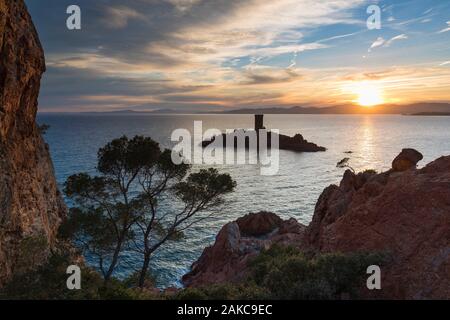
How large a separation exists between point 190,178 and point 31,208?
43.4 ft

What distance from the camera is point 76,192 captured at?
26.3m

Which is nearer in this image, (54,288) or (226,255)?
(54,288)

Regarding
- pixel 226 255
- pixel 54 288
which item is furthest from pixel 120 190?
pixel 226 255

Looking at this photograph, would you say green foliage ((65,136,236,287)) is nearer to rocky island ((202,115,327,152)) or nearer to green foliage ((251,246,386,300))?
green foliage ((251,246,386,300))

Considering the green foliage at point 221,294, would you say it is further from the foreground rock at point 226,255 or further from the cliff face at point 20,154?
the foreground rock at point 226,255

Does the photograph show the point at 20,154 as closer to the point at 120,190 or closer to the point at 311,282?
the point at 120,190

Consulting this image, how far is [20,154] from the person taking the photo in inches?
1122

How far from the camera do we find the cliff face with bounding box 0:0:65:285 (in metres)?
23.1

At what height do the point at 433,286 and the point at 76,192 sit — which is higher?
the point at 76,192

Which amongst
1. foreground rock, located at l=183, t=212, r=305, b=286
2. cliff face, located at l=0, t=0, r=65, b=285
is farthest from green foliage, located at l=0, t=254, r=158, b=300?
foreground rock, located at l=183, t=212, r=305, b=286

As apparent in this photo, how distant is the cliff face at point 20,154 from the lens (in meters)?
Answer: 23.1

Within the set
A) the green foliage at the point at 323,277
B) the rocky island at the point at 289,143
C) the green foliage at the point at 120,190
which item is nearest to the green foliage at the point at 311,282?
the green foliage at the point at 323,277
